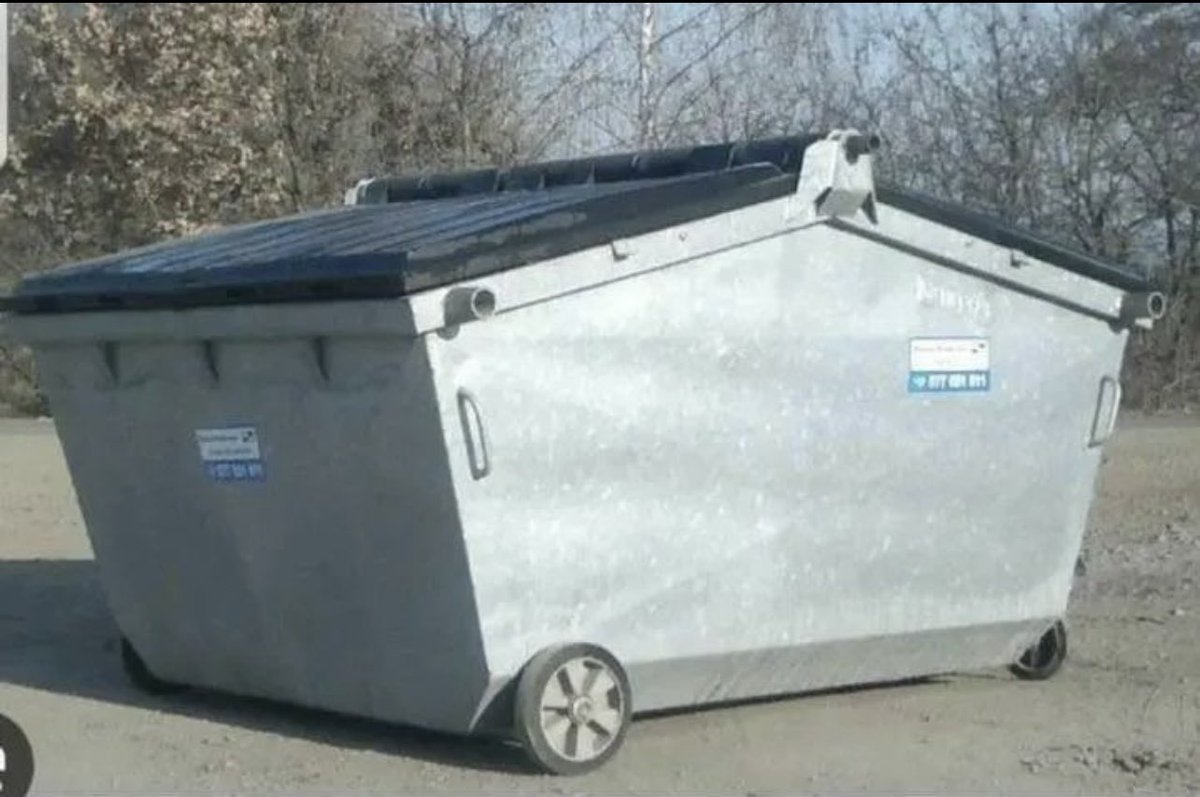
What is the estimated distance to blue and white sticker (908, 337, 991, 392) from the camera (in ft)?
29.8

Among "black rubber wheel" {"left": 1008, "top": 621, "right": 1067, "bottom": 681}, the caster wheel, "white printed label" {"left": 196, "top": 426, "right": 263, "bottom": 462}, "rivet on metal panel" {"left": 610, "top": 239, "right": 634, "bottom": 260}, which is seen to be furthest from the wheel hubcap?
"black rubber wheel" {"left": 1008, "top": 621, "right": 1067, "bottom": 681}

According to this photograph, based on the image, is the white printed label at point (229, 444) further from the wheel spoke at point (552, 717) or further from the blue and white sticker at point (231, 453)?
the wheel spoke at point (552, 717)

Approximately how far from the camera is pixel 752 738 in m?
8.91

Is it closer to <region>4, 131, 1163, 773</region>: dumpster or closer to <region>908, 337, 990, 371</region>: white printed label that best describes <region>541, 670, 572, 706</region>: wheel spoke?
<region>4, 131, 1163, 773</region>: dumpster

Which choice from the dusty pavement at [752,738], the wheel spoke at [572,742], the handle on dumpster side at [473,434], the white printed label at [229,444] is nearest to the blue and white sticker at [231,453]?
the white printed label at [229,444]

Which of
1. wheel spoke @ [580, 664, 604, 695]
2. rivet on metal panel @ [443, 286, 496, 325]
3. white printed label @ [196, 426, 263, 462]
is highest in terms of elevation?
rivet on metal panel @ [443, 286, 496, 325]

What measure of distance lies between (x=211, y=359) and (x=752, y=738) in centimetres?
243

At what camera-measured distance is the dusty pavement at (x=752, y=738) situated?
8.23m

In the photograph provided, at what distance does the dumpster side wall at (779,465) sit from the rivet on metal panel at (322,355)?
62cm

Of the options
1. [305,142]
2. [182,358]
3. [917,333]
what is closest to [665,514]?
[917,333]

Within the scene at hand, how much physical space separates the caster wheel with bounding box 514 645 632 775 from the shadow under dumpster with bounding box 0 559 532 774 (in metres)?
0.24

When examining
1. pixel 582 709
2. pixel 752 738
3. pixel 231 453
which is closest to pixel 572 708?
pixel 582 709

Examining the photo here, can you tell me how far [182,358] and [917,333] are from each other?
276 cm

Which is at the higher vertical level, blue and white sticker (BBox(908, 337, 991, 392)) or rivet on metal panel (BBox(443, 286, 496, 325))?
rivet on metal panel (BBox(443, 286, 496, 325))
